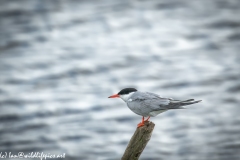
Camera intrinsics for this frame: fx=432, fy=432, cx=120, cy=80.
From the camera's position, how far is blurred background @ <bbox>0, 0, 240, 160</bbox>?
15158 mm

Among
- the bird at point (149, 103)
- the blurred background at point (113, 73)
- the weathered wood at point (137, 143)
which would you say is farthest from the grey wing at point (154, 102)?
the blurred background at point (113, 73)

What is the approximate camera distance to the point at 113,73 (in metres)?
19.1

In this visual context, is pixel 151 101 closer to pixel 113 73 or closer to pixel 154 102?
pixel 154 102

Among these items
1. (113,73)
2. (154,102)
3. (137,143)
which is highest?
(113,73)

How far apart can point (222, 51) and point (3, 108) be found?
10.2 metres

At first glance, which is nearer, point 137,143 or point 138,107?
point 137,143

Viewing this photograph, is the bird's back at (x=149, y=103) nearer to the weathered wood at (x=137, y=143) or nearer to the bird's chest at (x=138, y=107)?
the bird's chest at (x=138, y=107)

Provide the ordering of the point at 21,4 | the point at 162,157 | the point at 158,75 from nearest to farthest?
1. the point at 162,157
2. the point at 158,75
3. the point at 21,4

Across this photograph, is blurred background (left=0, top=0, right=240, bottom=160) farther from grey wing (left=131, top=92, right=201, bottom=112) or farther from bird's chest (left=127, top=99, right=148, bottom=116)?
grey wing (left=131, top=92, right=201, bottom=112)

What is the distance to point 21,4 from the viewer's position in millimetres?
24578

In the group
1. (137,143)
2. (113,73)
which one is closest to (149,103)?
(137,143)

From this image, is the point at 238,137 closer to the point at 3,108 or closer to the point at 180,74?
the point at 180,74

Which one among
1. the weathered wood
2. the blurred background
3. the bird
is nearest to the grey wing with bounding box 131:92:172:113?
the bird

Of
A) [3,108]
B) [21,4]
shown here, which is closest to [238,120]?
[3,108]
